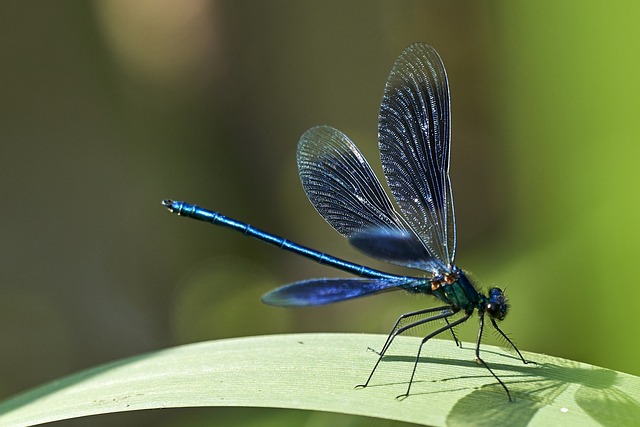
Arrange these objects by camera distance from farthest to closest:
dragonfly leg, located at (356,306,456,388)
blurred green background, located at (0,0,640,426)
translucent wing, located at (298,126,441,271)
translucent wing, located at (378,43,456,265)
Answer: blurred green background, located at (0,0,640,426)
translucent wing, located at (298,126,441,271)
translucent wing, located at (378,43,456,265)
dragonfly leg, located at (356,306,456,388)

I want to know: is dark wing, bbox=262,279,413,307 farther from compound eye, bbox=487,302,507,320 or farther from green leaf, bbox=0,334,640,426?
compound eye, bbox=487,302,507,320

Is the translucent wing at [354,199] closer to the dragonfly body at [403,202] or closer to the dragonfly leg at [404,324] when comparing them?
the dragonfly body at [403,202]

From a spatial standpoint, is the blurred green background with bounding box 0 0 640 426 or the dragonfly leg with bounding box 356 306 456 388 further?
the blurred green background with bounding box 0 0 640 426

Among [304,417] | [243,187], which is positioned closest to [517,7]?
[304,417]

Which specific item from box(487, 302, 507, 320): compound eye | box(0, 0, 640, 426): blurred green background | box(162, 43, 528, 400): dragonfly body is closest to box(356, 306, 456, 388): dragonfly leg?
box(162, 43, 528, 400): dragonfly body

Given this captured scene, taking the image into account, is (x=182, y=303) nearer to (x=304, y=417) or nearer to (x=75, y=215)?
(x=75, y=215)

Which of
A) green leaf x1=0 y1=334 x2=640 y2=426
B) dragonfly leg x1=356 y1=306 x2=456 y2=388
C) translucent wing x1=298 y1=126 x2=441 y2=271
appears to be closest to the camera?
green leaf x1=0 y1=334 x2=640 y2=426

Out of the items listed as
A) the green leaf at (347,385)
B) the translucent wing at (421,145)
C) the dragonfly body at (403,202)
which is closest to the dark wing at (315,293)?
the dragonfly body at (403,202)

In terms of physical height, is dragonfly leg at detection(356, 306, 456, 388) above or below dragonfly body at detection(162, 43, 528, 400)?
below
